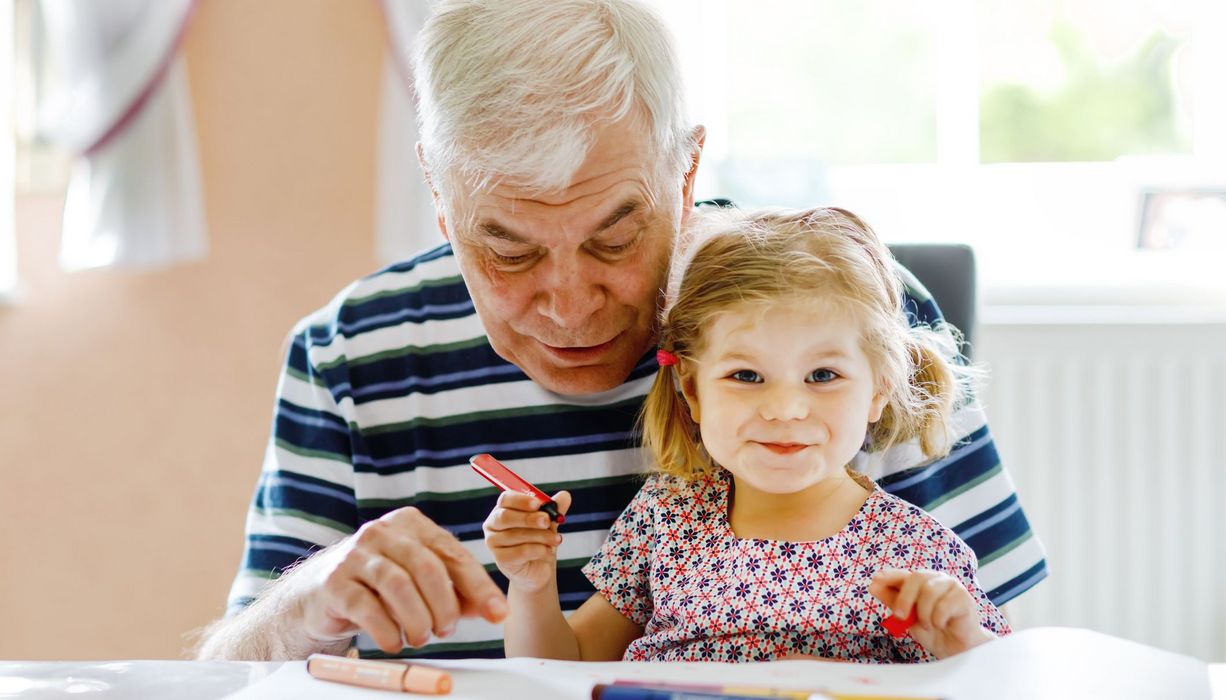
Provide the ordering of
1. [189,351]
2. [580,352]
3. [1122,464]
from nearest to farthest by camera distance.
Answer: [580,352]
[1122,464]
[189,351]

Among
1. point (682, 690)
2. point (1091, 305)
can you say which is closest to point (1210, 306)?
point (1091, 305)

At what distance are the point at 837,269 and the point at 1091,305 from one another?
1798mm

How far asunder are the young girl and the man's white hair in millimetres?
156

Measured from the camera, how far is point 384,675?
77 centimetres

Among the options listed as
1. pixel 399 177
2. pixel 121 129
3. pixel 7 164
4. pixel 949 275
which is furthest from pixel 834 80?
pixel 7 164

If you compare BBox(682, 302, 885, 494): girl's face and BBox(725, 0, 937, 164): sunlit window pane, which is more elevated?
BBox(725, 0, 937, 164): sunlit window pane

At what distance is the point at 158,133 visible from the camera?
2564 millimetres

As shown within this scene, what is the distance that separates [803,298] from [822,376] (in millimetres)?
70

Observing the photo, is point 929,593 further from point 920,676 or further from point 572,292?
point 572,292

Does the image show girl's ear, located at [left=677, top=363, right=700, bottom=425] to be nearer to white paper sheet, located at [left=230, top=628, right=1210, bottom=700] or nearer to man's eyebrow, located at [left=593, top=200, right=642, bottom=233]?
man's eyebrow, located at [left=593, top=200, right=642, bottom=233]

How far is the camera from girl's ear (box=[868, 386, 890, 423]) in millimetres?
1069

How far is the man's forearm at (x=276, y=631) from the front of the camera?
104 centimetres

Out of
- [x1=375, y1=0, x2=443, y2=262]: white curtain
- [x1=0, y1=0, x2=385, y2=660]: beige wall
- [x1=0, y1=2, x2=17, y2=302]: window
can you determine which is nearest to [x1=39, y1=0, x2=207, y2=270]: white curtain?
[x1=0, y1=0, x2=385, y2=660]: beige wall

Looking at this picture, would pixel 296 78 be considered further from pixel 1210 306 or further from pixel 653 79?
pixel 1210 306
